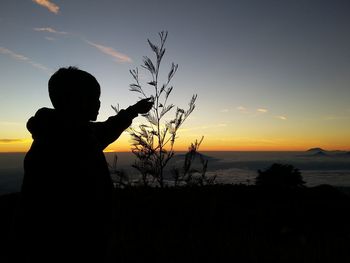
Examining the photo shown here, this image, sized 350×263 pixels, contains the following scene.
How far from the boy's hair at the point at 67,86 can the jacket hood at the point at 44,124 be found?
4.0 inches

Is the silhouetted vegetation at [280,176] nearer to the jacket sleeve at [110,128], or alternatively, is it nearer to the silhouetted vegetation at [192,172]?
the silhouetted vegetation at [192,172]

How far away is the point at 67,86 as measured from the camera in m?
1.86

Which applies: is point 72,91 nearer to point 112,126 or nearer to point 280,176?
point 112,126

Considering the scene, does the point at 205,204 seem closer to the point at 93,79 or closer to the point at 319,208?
the point at 319,208

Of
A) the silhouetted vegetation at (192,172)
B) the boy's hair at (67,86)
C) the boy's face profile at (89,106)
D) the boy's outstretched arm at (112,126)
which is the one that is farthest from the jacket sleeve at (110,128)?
the silhouetted vegetation at (192,172)

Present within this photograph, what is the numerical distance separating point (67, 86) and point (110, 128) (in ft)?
2.69

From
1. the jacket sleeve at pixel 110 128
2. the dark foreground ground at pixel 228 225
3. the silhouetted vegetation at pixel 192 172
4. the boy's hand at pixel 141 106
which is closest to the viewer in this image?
the jacket sleeve at pixel 110 128

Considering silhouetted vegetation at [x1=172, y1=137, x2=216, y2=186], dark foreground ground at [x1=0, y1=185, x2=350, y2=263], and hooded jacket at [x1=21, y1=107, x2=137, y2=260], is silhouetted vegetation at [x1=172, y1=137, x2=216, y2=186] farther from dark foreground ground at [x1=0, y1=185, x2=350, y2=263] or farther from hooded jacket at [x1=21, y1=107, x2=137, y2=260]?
hooded jacket at [x1=21, y1=107, x2=137, y2=260]

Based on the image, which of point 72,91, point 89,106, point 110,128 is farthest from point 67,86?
point 110,128

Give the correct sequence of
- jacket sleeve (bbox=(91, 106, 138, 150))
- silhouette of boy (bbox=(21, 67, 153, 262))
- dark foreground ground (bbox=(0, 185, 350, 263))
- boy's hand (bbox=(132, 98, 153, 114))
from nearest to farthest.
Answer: silhouette of boy (bbox=(21, 67, 153, 262)) < jacket sleeve (bbox=(91, 106, 138, 150)) < boy's hand (bbox=(132, 98, 153, 114)) < dark foreground ground (bbox=(0, 185, 350, 263))

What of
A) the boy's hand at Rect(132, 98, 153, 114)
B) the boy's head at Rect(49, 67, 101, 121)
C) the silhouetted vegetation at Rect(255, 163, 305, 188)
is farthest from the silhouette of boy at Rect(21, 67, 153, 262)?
the silhouetted vegetation at Rect(255, 163, 305, 188)

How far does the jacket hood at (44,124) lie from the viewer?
1.75 metres

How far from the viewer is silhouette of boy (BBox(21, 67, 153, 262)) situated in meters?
1.74

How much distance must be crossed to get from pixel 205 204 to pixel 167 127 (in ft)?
9.26
